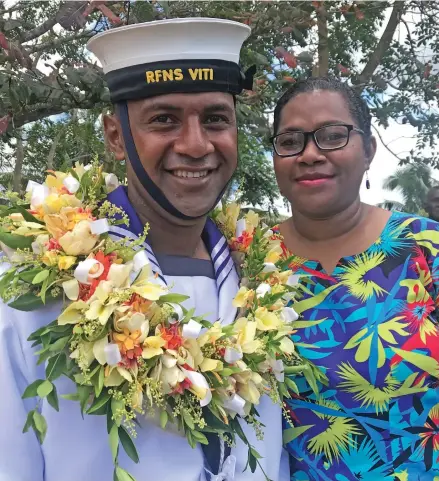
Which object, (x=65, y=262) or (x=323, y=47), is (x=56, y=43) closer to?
(x=323, y=47)

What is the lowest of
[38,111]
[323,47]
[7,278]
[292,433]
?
[292,433]

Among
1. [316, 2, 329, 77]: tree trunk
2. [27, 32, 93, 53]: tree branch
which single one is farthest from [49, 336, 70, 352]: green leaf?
[316, 2, 329, 77]: tree trunk

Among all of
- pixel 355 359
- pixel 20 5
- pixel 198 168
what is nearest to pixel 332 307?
pixel 355 359

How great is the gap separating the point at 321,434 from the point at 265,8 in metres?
3.01

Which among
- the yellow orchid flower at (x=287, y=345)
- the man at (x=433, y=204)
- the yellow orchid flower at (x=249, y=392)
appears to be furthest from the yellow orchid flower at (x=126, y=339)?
the man at (x=433, y=204)

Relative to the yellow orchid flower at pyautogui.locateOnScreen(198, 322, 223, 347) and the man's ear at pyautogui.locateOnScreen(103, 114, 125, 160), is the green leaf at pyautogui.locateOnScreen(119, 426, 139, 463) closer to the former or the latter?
the yellow orchid flower at pyautogui.locateOnScreen(198, 322, 223, 347)

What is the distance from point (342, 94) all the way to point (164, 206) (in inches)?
34.9

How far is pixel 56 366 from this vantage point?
1.53m

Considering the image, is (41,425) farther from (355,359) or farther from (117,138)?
(355,359)

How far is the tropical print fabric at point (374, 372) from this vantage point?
204cm

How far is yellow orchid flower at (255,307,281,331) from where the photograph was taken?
190 centimetres

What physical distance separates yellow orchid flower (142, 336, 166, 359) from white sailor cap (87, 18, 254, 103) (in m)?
0.76

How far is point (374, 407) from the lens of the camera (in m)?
2.05

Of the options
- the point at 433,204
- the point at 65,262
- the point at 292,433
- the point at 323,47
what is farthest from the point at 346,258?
the point at 323,47
